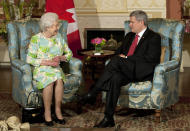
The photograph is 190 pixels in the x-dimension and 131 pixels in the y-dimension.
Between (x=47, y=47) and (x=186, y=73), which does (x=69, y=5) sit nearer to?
(x=47, y=47)

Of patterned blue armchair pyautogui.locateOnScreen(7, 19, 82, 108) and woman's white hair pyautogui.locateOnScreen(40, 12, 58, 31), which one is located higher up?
woman's white hair pyautogui.locateOnScreen(40, 12, 58, 31)

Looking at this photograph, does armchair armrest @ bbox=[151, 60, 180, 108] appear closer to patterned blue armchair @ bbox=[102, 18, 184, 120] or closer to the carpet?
patterned blue armchair @ bbox=[102, 18, 184, 120]

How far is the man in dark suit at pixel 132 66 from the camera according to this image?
3889mm

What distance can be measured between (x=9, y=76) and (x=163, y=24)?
3185 mm

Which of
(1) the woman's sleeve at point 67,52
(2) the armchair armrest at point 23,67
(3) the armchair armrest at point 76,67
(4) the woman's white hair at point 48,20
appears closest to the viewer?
(4) the woman's white hair at point 48,20

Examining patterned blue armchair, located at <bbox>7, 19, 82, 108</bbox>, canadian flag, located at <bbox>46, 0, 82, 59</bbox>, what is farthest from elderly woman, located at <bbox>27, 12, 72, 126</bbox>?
canadian flag, located at <bbox>46, 0, 82, 59</bbox>

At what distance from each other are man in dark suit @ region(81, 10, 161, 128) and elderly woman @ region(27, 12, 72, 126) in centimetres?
33

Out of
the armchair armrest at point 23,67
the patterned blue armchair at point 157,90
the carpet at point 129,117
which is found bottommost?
the carpet at point 129,117

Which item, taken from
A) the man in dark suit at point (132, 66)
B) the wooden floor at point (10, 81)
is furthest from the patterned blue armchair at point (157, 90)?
the wooden floor at point (10, 81)

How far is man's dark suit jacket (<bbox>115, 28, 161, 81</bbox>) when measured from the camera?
13.3 feet

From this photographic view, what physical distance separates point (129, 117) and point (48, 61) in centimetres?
114

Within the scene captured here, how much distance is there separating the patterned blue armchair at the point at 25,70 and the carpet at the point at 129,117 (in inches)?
9.7

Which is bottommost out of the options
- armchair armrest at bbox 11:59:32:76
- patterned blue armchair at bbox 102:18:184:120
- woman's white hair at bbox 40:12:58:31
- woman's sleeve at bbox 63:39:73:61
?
patterned blue armchair at bbox 102:18:184:120

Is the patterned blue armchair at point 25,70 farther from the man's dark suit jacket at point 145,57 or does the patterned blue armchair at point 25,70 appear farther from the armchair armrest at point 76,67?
the man's dark suit jacket at point 145,57
